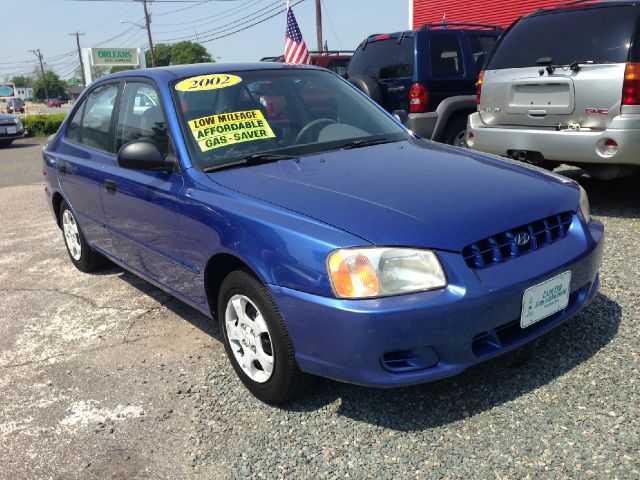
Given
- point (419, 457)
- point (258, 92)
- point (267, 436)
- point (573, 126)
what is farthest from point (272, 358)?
point (573, 126)

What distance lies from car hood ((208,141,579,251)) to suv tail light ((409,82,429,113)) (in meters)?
4.00

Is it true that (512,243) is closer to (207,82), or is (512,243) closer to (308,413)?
(308,413)

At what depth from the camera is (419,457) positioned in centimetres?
238

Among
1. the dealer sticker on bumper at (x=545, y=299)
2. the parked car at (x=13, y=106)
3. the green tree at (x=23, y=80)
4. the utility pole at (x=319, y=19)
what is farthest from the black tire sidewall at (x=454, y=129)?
the green tree at (x=23, y=80)

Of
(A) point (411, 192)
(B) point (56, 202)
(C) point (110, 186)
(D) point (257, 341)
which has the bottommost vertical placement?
(D) point (257, 341)

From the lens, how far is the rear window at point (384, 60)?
24.6 ft

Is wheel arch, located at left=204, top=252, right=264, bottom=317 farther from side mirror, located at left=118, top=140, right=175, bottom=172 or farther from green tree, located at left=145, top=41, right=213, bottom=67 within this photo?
green tree, located at left=145, top=41, right=213, bottom=67

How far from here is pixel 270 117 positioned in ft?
11.5

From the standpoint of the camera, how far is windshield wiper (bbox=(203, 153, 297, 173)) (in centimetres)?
315

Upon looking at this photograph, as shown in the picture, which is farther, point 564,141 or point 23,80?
point 23,80

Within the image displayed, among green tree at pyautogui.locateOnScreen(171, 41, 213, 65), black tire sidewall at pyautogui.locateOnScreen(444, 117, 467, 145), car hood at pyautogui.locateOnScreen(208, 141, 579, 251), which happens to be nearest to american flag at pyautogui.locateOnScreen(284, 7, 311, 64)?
black tire sidewall at pyautogui.locateOnScreen(444, 117, 467, 145)

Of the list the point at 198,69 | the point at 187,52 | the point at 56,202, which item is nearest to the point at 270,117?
the point at 198,69

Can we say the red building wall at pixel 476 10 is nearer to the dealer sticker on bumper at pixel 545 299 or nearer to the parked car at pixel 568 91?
the parked car at pixel 568 91

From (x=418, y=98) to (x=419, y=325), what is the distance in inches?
214
